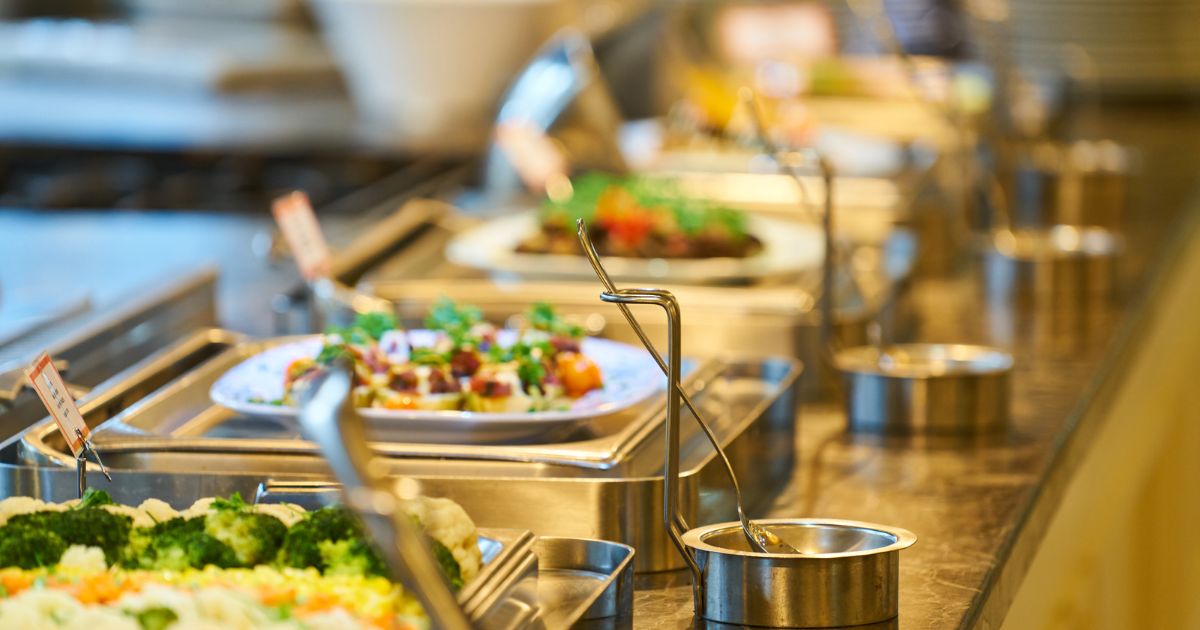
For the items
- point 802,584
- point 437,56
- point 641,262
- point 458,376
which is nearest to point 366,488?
point 802,584

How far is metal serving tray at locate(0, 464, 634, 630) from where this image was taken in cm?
90

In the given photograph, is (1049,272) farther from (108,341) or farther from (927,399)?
(108,341)

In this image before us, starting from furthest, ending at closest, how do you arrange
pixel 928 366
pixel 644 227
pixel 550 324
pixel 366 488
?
1. pixel 644 227
2. pixel 928 366
3. pixel 550 324
4. pixel 366 488

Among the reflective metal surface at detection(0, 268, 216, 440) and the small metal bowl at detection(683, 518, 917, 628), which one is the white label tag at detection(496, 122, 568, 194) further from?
the small metal bowl at detection(683, 518, 917, 628)

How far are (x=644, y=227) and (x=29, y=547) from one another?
1.13 meters

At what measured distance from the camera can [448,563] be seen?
0.90 m

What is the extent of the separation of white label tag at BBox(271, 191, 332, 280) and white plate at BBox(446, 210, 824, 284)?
183 mm

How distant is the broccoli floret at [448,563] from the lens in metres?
0.89

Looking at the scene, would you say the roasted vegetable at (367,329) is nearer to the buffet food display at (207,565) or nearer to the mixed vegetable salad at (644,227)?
the buffet food display at (207,565)

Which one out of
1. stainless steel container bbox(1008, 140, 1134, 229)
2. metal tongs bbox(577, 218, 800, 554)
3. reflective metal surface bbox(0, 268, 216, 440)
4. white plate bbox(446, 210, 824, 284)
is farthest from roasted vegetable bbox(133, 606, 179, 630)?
stainless steel container bbox(1008, 140, 1134, 229)

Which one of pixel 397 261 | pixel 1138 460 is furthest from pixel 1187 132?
pixel 397 261

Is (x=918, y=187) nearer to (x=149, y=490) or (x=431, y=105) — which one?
(x=431, y=105)

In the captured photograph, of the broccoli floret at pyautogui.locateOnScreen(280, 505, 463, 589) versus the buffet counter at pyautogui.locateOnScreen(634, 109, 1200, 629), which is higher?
the broccoli floret at pyautogui.locateOnScreen(280, 505, 463, 589)

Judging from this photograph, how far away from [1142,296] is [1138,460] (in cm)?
27
